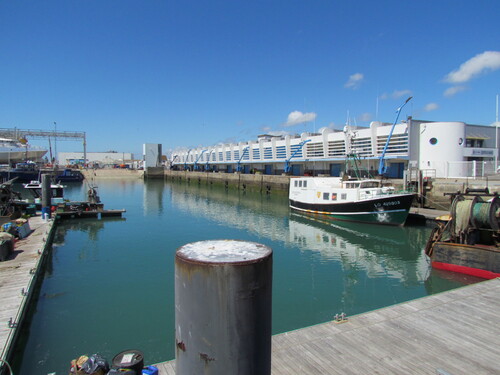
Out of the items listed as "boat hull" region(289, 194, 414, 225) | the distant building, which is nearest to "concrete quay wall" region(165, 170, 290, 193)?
"boat hull" region(289, 194, 414, 225)

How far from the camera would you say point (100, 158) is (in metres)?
166

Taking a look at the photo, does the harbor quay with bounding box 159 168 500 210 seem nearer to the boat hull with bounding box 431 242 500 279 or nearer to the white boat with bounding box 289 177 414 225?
the boat hull with bounding box 431 242 500 279

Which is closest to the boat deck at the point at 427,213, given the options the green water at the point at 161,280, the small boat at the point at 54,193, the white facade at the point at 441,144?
the green water at the point at 161,280

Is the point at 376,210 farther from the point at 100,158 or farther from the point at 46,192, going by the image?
the point at 100,158

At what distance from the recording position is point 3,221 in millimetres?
18984

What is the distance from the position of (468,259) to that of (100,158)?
17477 centimetres

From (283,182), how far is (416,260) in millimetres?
36769

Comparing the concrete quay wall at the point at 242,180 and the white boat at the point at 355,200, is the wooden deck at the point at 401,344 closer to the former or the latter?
the white boat at the point at 355,200

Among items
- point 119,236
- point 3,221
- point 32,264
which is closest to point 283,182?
point 119,236

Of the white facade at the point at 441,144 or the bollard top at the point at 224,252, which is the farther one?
the white facade at the point at 441,144

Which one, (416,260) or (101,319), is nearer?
(101,319)

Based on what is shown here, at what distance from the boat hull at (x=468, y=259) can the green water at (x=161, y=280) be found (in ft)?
1.48

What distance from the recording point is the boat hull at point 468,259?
12148 millimetres

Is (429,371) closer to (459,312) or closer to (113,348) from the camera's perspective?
(459,312)
